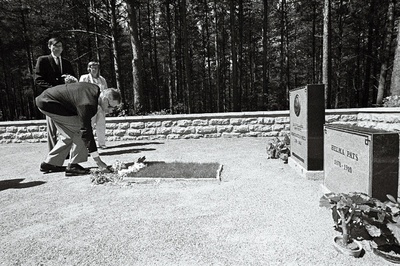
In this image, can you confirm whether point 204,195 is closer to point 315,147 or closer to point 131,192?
point 131,192

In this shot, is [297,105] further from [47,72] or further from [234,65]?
[234,65]

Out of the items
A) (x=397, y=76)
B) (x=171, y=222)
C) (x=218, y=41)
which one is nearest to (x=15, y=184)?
(x=171, y=222)

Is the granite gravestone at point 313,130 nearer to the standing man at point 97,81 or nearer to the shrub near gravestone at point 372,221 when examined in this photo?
the shrub near gravestone at point 372,221

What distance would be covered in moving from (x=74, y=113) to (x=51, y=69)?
5.06 ft

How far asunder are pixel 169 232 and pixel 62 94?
2.99 meters

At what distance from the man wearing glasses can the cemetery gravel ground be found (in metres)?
0.31

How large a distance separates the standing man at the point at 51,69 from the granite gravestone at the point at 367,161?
4874 millimetres

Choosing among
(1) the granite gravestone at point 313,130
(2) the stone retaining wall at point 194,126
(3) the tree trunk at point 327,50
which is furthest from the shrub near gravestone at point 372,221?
(3) the tree trunk at point 327,50

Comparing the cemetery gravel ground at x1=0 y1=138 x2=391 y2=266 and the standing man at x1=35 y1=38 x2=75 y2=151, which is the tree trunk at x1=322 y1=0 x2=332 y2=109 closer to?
the cemetery gravel ground at x1=0 y1=138 x2=391 y2=266

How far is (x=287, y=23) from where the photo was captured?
28.0 metres

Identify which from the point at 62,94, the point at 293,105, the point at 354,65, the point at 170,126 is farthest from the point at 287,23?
the point at 62,94

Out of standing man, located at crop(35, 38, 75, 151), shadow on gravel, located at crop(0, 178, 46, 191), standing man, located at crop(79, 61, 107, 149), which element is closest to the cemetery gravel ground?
shadow on gravel, located at crop(0, 178, 46, 191)

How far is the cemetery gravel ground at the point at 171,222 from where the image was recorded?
7.04 feet

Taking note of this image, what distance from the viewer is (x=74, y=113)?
14.8 ft
